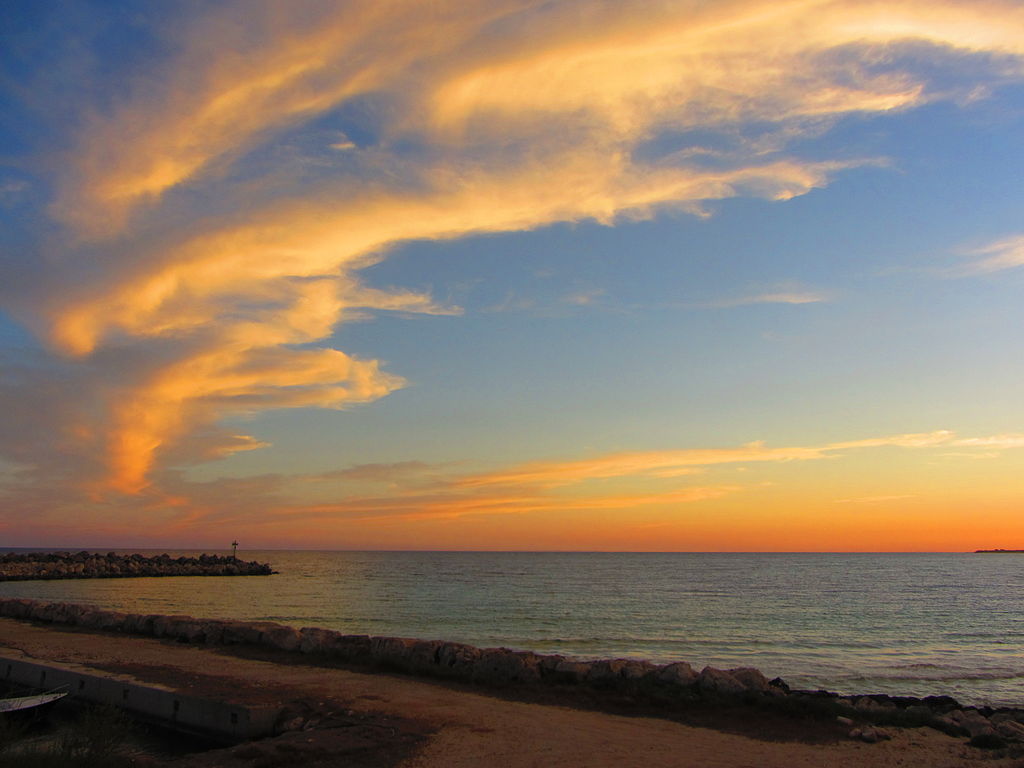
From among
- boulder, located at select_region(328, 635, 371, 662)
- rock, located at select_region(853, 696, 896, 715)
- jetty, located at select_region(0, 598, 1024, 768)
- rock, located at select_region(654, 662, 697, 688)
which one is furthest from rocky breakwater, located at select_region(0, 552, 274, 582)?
rock, located at select_region(853, 696, 896, 715)

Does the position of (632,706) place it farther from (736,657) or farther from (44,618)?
(44,618)

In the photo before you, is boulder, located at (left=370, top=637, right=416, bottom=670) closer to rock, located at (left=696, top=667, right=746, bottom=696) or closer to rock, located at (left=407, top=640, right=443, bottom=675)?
rock, located at (left=407, top=640, right=443, bottom=675)

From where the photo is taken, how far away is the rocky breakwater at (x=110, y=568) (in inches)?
2761

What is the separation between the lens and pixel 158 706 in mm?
13562

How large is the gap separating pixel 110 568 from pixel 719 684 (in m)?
81.2

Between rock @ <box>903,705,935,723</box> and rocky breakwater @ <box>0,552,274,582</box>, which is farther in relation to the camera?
rocky breakwater @ <box>0,552,274,582</box>

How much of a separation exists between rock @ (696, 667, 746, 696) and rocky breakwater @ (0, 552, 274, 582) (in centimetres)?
7171

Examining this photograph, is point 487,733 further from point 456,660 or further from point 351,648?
point 351,648

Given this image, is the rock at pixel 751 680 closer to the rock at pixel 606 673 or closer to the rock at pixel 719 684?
the rock at pixel 719 684

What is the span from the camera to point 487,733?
11.9 meters

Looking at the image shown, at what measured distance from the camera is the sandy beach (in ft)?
34.6

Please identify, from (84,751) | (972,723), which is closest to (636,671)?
(972,723)

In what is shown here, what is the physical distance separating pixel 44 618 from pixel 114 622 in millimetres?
4597

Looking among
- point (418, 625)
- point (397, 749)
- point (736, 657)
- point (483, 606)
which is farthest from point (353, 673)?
point (483, 606)
